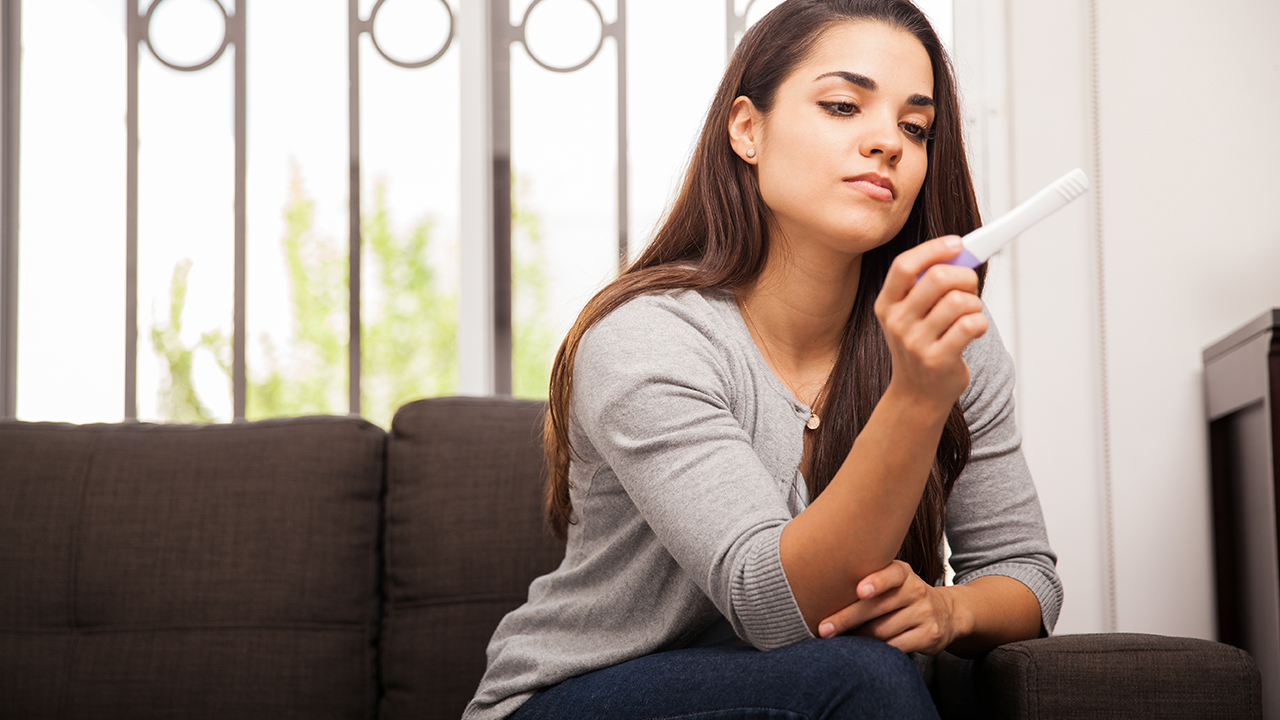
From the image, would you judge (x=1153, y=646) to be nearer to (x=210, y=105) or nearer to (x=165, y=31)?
(x=210, y=105)

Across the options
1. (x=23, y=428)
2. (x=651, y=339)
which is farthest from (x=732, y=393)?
(x=23, y=428)

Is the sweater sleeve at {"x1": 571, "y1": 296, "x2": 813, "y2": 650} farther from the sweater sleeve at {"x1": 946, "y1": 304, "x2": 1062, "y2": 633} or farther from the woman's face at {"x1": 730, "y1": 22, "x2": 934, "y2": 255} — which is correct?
the sweater sleeve at {"x1": 946, "y1": 304, "x2": 1062, "y2": 633}

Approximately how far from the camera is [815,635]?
80cm

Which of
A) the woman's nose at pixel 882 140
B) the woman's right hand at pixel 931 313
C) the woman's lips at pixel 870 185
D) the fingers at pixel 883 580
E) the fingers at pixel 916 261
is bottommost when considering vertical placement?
the fingers at pixel 883 580

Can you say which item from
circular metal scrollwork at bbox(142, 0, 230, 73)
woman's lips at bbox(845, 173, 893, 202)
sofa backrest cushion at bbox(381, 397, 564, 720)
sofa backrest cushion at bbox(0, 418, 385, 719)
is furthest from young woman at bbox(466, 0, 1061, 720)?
circular metal scrollwork at bbox(142, 0, 230, 73)

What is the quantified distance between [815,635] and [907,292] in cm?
30

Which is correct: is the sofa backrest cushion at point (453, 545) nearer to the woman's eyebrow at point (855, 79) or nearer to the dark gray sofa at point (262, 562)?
the dark gray sofa at point (262, 562)

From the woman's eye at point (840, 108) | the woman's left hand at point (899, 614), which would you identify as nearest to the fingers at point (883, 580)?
the woman's left hand at point (899, 614)

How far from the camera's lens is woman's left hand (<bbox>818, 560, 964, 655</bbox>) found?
78cm

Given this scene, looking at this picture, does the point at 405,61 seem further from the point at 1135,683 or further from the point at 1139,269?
the point at 1135,683

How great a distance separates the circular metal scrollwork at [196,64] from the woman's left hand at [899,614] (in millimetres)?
1787

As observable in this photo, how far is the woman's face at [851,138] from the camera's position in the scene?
938 mm

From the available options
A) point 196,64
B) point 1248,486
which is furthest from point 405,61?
point 1248,486

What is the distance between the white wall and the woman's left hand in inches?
35.6
